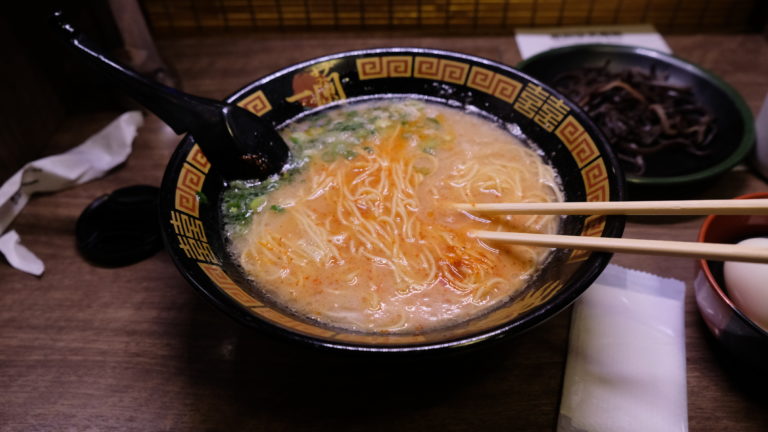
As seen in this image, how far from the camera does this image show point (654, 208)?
139cm

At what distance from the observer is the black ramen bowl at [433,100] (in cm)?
126

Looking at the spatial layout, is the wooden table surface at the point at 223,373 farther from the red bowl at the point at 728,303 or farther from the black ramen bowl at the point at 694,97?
the black ramen bowl at the point at 694,97

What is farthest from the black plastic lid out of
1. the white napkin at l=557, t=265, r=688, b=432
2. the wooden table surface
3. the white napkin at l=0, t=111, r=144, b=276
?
the white napkin at l=557, t=265, r=688, b=432

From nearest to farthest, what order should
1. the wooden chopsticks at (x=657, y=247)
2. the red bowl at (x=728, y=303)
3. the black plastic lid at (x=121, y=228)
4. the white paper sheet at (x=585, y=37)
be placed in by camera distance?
the wooden chopsticks at (x=657, y=247) → the red bowl at (x=728, y=303) → the black plastic lid at (x=121, y=228) → the white paper sheet at (x=585, y=37)

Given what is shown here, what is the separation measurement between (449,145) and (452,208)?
395mm

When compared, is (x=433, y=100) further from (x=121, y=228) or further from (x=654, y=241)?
(x=121, y=228)

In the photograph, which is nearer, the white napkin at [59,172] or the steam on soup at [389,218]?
the steam on soup at [389,218]

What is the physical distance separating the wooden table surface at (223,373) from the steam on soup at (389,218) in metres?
0.19

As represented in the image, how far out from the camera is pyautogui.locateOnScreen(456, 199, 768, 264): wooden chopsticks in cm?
121

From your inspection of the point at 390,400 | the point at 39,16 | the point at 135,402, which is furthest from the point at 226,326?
the point at 39,16

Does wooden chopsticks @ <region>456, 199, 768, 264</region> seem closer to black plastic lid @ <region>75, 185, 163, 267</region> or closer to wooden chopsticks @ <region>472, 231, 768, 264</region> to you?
wooden chopsticks @ <region>472, 231, 768, 264</region>

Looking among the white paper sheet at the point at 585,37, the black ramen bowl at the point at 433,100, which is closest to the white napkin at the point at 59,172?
the black ramen bowl at the point at 433,100

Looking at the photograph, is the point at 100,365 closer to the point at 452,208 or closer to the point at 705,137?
the point at 452,208

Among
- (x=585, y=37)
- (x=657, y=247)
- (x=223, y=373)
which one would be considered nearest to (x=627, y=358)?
(x=657, y=247)
